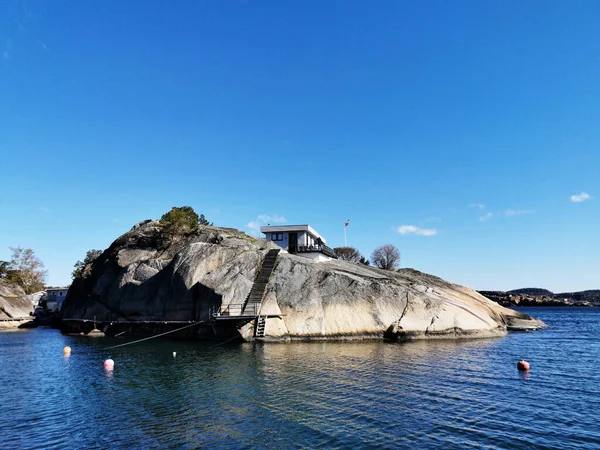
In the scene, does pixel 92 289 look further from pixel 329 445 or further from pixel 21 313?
pixel 329 445

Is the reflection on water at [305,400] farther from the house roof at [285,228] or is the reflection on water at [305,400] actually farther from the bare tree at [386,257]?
the bare tree at [386,257]

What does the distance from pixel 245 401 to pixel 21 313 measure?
9465 centimetres

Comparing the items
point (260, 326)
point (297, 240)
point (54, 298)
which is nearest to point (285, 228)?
point (297, 240)

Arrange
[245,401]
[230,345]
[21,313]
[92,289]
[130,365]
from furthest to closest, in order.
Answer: [21,313]
[92,289]
[230,345]
[130,365]
[245,401]

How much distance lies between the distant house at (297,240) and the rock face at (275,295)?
5.32 meters

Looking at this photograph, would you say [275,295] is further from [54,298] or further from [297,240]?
[54,298]

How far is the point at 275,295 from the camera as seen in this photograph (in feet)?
172

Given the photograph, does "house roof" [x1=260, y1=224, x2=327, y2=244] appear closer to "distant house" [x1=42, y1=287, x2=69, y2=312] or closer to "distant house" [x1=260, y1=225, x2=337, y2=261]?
"distant house" [x1=260, y1=225, x2=337, y2=261]

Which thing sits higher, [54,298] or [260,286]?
[260,286]

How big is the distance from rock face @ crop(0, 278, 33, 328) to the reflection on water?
60552 millimetres

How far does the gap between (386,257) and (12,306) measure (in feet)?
338

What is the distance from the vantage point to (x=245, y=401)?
23516 millimetres

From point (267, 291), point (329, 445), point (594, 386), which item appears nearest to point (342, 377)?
point (329, 445)

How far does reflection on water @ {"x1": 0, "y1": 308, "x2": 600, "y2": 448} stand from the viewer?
1809 centimetres
